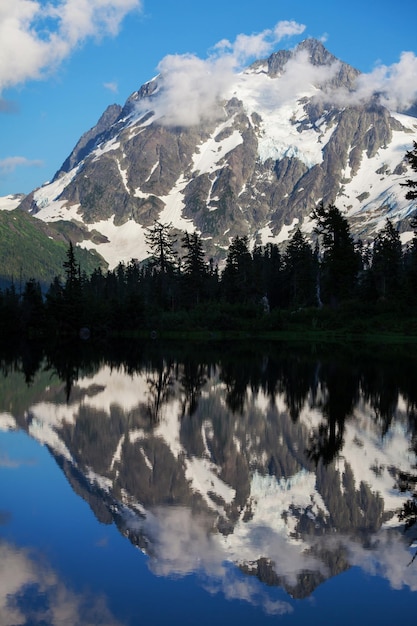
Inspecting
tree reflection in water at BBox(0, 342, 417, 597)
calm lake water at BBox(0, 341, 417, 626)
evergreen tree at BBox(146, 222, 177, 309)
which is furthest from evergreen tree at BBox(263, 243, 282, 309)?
calm lake water at BBox(0, 341, 417, 626)

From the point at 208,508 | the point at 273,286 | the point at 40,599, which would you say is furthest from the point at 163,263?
the point at 40,599

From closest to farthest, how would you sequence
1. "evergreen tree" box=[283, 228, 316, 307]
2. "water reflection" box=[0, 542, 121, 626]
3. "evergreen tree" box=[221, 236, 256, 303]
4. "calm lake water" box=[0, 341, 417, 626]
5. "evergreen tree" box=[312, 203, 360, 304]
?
1. "water reflection" box=[0, 542, 121, 626]
2. "calm lake water" box=[0, 341, 417, 626]
3. "evergreen tree" box=[312, 203, 360, 304]
4. "evergreen tree" box=[283, 228, 316, 307]
5. "evergreen tree" box=[221, 236, 256, 303]

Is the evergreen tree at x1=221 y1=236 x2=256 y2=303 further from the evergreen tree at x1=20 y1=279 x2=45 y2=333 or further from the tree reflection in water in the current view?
the tree reflection in water

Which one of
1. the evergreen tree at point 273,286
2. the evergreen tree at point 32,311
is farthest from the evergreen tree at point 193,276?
the evergreen tree at point 32,311

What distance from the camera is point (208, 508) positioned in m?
16.9

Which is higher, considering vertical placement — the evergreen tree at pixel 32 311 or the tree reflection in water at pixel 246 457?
the evergreen tree at pixel 32 311

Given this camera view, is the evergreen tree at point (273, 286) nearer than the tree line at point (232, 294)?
No

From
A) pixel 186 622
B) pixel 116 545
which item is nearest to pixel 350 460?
pixel 116 545

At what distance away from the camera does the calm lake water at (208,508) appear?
11.9 meters

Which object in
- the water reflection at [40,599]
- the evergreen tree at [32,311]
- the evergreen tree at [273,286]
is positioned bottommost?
the water reflection at [40,599]

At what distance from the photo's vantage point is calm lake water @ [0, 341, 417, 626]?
39.0ft

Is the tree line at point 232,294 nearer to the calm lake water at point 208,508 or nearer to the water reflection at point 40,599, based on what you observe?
the calm lake water at point 208,508

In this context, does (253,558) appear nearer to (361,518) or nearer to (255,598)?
(255,598)

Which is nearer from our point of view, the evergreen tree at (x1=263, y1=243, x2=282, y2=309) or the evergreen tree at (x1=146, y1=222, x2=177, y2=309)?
the evergreen tree at (x1=146, y1=222, x2=177, y2=309)
